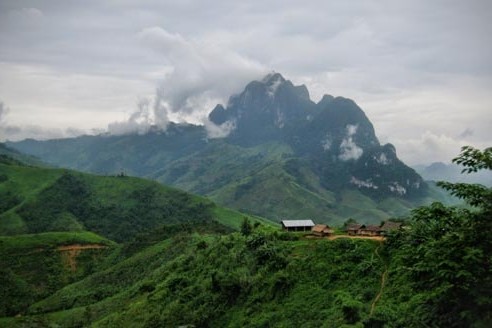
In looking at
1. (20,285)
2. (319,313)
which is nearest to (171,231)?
(20,285)

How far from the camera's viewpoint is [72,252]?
163 m

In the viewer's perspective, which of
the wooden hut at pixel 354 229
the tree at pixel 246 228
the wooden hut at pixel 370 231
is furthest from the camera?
the tree at pixel 246 228

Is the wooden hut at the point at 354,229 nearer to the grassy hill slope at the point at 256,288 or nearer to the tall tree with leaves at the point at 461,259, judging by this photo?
the grassy hill slope at the point at 256,288

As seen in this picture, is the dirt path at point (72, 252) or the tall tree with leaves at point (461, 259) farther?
the dirt path at point (72, 252)

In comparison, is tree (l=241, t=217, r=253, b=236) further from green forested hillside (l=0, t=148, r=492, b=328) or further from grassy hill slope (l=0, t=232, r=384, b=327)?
grassy hill slope (l=0, t=232, r=384, b=327)

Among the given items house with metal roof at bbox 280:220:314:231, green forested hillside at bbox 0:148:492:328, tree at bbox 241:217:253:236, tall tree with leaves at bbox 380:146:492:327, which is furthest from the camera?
house with metal roof at bbox 280:220:314:231

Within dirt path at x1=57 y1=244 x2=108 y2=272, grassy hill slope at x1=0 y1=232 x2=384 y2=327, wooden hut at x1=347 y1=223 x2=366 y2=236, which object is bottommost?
dirt path at x1=57 y1=244 x2=108 y2=272

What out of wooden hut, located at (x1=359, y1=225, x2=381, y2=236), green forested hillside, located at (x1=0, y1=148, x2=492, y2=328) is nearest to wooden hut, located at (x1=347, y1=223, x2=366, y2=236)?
wooden hut, located at (x1=359, y1=225, x2=381, y2=236)

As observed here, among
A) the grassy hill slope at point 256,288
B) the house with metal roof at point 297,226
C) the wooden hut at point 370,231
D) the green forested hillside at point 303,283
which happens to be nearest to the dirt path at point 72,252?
the green forested hillside at point 303,283

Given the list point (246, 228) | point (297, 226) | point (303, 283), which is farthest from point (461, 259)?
point (246, 228)

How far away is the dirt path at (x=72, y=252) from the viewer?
158 metres

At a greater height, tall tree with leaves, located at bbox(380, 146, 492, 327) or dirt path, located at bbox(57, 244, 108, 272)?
tall tree with leaves, located at bbox(380, 146, 492, 327)

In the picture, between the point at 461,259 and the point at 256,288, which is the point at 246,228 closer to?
the point at 256,288

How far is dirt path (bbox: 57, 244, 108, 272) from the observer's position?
517 ft
